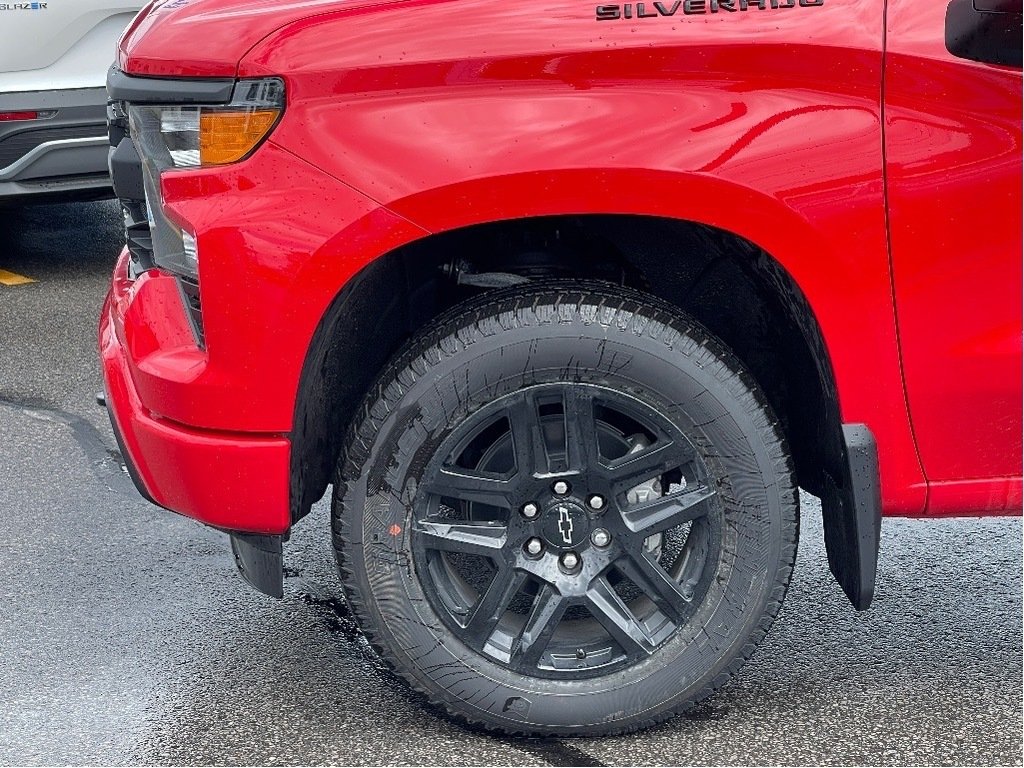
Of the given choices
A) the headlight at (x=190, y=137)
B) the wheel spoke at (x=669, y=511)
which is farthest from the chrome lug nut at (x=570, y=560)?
the headlight at (x=190, y=137)

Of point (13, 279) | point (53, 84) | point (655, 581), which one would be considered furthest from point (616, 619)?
point (13, 279)

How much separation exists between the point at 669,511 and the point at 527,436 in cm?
30

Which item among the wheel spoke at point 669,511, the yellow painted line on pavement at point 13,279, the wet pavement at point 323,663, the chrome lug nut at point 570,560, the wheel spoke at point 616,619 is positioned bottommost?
the yellow painted line on pavement at point 13,279

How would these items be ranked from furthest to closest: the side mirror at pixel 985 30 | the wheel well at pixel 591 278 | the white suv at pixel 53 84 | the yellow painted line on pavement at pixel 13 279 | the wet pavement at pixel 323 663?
1. the yellow painted line on pavement at pixel 13 279
2. the white suv at pixel 53 84
3. the wet pavement at pixel 323 663
4. the wheel well at pixel 591 278
5. the side mirror at pixel 985 30

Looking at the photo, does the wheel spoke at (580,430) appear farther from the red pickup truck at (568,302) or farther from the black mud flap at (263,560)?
the black mud flap at (263,560)

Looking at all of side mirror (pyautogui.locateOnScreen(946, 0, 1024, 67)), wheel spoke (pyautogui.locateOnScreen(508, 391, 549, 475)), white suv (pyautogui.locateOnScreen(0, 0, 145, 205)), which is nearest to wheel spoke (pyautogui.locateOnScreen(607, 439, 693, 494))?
wheel spoke (pyautogui.locateOnScreen(508, 391, 549, 475))

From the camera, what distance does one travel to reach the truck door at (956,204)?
2291mm

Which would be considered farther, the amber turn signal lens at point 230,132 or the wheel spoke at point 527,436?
the wheel spoke at point 527,436

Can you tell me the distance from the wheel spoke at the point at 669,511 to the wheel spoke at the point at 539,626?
0.20 m

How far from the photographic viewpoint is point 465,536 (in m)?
2.59

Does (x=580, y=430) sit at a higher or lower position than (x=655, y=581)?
higher

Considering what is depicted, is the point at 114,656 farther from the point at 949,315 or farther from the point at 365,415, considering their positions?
the point at 949,315

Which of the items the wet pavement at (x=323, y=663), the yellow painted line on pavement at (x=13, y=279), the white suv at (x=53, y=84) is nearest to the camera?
the wet pavement at (x=323, y=663)

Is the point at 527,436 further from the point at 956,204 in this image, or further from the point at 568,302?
the point at 956,204
